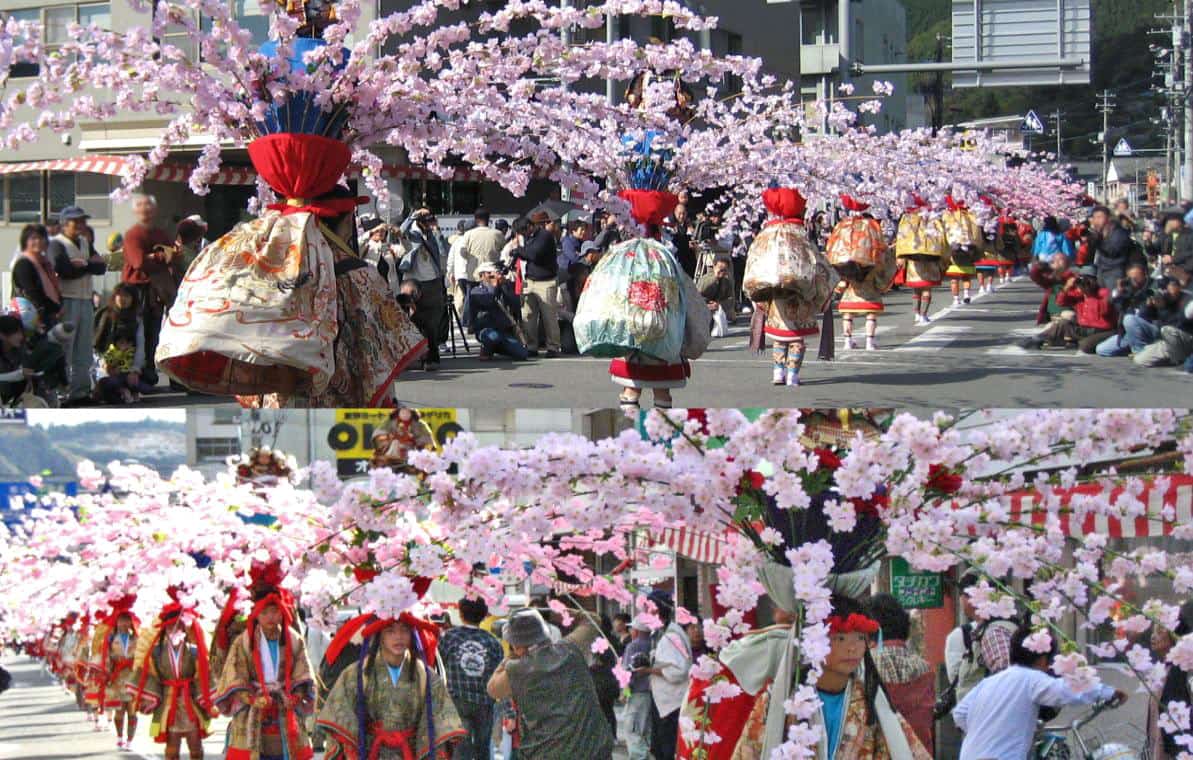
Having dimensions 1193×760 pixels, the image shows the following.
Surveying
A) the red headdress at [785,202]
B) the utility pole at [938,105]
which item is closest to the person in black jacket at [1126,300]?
the red headdress at [785,202]

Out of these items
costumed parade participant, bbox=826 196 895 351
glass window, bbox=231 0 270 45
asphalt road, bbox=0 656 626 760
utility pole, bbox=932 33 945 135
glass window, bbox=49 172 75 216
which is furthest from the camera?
utility pole, bbox=932 33 945 135

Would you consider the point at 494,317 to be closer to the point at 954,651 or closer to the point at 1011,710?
the point at 954,651

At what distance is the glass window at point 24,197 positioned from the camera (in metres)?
14.9

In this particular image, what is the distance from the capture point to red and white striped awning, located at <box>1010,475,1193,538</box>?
411 centimetres

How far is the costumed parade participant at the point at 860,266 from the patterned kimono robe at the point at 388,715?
6.94 metres

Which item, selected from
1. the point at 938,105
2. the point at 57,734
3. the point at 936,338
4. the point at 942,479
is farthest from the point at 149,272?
the point at 938,105

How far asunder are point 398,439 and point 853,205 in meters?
8.79

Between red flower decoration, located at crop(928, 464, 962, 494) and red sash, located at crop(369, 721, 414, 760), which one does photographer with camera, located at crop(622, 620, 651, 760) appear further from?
red flower decoration, located at crop(928, 464, 962, 494)

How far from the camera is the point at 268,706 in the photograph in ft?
22.2

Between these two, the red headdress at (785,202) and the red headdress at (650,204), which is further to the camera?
the red headdress at (785,202)

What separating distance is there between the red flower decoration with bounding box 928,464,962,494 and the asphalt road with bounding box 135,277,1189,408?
3870 millimetres

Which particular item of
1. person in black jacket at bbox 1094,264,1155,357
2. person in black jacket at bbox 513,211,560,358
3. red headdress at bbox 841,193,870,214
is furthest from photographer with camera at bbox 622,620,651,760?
red headdress at bbox 841,193,870,214

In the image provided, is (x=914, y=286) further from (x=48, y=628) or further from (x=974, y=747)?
(x=974, y=747)

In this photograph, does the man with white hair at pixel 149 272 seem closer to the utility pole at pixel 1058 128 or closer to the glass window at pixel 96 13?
the glass window at pixel 96 13
